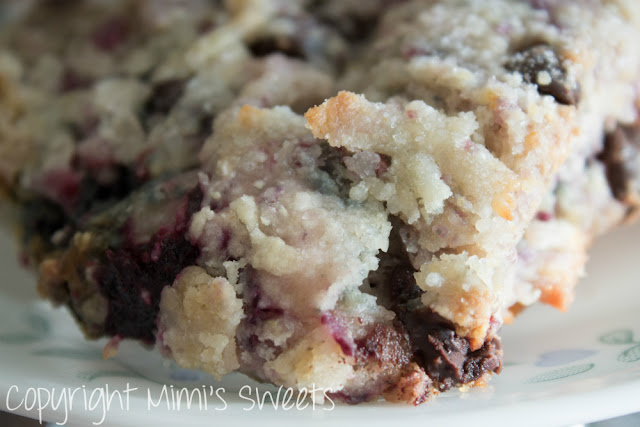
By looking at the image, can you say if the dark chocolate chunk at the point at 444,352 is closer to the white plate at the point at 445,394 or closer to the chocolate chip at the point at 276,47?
the white plate at the point at 445,394

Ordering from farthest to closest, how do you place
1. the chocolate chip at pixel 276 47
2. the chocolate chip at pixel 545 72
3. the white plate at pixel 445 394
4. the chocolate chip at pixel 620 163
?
the chocolate chip at pixel 276 47 → the chocolate chip at pixel 620 163 → the chocolate chip at pixel 545 72 → the white plate at pixel 445 394

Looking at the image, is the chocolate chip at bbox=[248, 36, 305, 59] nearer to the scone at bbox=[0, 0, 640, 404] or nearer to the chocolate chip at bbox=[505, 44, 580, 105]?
the scone at bbox=[0, 0, 640, 404]

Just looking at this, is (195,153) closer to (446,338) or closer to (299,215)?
(299,215)

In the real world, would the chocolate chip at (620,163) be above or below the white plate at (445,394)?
above

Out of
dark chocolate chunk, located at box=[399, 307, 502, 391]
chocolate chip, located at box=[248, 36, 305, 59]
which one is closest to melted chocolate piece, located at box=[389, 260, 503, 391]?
Result: dark chocolate chunk, located at box=[399, 307, 502, 391]

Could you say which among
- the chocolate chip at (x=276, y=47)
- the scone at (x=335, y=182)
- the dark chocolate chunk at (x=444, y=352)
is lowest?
the dark chocolate chunk at (x=444, y=352)

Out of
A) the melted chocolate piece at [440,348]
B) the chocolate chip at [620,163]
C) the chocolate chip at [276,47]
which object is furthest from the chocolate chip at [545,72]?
the chocolate chip at [276,47]

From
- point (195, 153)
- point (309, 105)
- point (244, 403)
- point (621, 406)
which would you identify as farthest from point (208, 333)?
point (621, 406)

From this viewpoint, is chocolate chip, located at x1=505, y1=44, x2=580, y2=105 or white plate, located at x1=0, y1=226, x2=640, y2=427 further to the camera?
chocolate chip, located at x1=505, y1=44, x2=580, y2=105
